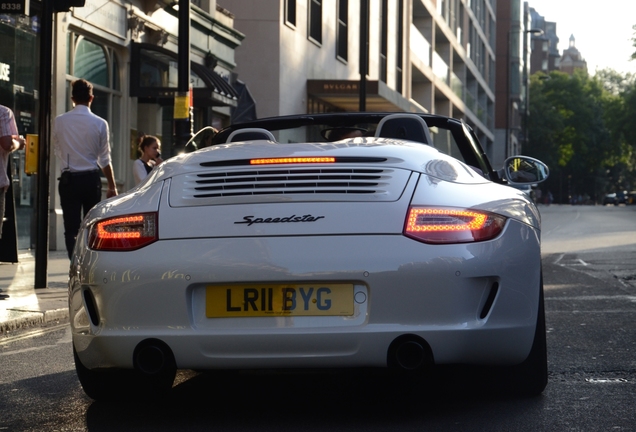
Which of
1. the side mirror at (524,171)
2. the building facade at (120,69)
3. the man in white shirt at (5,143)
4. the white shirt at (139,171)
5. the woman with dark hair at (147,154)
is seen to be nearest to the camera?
the side mirror at (524,171)

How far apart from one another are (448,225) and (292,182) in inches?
25.1

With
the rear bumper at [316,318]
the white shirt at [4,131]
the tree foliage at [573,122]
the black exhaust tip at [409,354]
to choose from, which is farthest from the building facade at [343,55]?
the tree foliage at [573,122]

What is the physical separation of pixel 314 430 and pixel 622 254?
12768 mm

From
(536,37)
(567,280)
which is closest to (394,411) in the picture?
(567,280)

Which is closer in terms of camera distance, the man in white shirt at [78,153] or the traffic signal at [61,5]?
the traffic signal at [61,5]

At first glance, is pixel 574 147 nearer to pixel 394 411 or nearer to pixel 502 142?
pixel 502 142

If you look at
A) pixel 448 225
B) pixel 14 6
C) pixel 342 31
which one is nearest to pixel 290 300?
pixel 448 225

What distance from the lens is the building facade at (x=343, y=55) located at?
2728 cm

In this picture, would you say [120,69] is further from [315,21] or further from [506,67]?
[506,67]

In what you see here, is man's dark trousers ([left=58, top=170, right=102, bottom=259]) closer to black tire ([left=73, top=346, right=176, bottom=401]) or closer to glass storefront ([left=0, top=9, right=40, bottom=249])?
glass storefront ([left=0, top=9, right=40, bottom=249])

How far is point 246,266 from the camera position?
4.25 meters

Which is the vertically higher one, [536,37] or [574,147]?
[536,37]

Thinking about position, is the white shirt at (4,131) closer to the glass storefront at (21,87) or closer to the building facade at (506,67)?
the glass storefront at (21,87)

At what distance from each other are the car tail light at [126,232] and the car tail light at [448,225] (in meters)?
0.99
